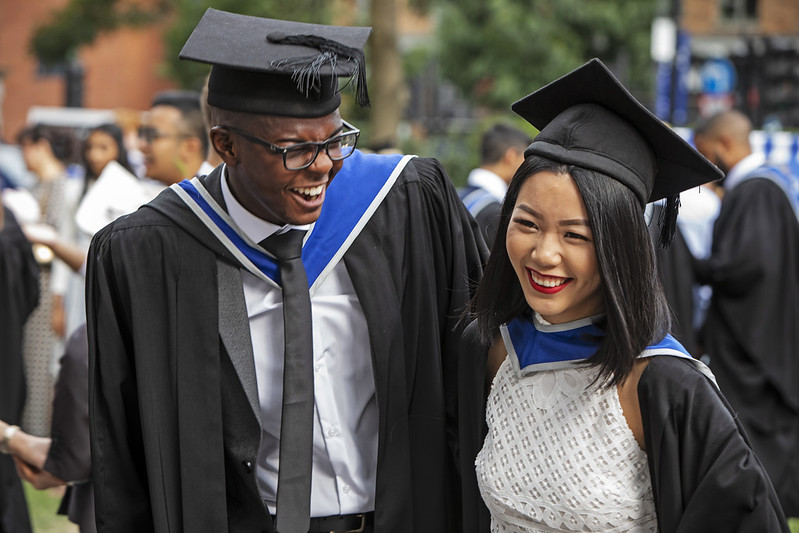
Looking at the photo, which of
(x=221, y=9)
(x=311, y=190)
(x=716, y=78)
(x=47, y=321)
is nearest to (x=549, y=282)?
(x=311, y=190)

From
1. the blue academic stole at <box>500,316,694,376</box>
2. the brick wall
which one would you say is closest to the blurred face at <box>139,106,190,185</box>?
the blue academic stole at <box>500,316,694,376</box>

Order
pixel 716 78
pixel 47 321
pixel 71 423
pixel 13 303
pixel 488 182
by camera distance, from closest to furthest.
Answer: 1. pixel 71 423
2. pixel 13 303
3. pixel 488 182
4. pixel 47 321
5. pixel 716 78

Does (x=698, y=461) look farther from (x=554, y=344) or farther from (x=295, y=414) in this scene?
(x=295, y=414)

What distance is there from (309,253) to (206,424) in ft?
1.56

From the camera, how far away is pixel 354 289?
8.49 feet

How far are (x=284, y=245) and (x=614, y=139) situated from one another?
851mm

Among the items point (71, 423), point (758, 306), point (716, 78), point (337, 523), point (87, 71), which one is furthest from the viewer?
point (87, 71)

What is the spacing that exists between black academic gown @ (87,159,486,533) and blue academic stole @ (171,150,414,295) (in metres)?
0.03

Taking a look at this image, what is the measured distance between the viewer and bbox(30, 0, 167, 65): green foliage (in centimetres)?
1141

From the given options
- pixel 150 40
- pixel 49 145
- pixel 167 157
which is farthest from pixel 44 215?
pixel 150 40

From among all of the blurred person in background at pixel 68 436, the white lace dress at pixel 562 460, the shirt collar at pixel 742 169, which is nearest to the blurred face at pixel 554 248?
the white lace dress at pixel 562 460

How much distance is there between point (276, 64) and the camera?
233 cm

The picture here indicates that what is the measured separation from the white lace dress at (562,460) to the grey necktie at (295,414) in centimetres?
43

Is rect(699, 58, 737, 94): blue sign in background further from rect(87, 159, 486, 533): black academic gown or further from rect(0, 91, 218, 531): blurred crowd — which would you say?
rect(87, 159, 486, 533): black academic gown
